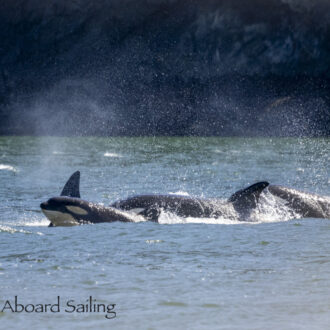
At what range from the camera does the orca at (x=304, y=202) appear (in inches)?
727

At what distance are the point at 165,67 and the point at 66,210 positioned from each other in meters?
81.2

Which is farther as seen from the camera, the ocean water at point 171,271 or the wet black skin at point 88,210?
the wet black skin at point 88,210

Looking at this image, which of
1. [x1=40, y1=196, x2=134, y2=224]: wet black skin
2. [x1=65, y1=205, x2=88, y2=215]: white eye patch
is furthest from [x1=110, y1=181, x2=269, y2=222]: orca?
A: [x1=65, y1=205, x2=88, y2=215]: white eye patch

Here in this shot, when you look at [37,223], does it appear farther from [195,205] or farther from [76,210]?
[195,205]

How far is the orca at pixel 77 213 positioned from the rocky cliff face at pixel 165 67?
237 ft

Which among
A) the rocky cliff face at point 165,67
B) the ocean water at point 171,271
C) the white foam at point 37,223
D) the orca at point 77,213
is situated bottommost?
the ocean water at point 171,271

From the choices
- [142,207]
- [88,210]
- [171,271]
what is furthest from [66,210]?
[171,271]

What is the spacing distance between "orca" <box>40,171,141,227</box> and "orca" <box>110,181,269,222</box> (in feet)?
1.67

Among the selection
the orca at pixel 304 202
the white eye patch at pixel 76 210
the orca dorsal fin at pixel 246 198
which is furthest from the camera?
the orca at pixel 304 202

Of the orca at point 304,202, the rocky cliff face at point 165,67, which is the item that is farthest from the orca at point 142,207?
the rocky cliff face at point 165,67

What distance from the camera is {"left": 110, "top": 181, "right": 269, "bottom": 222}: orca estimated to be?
17.0 metres

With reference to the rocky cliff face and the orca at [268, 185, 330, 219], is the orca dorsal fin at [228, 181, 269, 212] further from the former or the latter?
the rocky cliff face

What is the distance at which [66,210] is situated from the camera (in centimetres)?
1609

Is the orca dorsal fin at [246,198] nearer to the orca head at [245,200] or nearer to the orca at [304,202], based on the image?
the orca head at [245,200]
